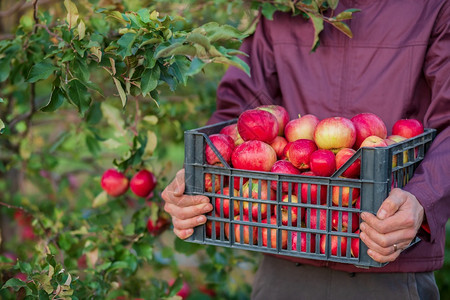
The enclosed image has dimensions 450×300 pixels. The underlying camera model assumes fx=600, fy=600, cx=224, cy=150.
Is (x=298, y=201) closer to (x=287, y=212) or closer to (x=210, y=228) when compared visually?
(x=287, y=212)

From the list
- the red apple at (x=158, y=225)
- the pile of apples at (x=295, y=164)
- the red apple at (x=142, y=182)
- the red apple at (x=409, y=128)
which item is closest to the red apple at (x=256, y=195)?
the pile of apples at (x=295, y=164)

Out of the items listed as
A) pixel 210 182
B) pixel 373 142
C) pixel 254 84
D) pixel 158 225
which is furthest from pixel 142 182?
pixel 373 142

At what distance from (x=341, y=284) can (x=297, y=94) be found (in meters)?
0.64

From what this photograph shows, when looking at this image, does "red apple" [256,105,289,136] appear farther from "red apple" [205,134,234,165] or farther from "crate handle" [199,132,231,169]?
"crate handle" [199,132,231,169]

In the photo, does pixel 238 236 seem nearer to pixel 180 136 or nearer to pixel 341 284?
pixel 341 284

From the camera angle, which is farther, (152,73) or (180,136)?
(180,136)

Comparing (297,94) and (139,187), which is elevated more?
(297,94)

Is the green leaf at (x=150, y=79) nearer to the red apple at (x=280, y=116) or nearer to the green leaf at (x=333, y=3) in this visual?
the red apple at (x=280, y=116)

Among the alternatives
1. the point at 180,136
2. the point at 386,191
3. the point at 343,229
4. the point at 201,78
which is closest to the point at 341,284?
the point at 343,229

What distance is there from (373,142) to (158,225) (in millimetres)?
1154

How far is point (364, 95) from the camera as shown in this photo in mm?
1934

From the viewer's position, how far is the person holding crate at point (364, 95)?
1664 millimetres

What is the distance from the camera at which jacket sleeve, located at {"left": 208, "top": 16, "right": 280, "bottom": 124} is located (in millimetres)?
2084

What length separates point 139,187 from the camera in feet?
7.52
